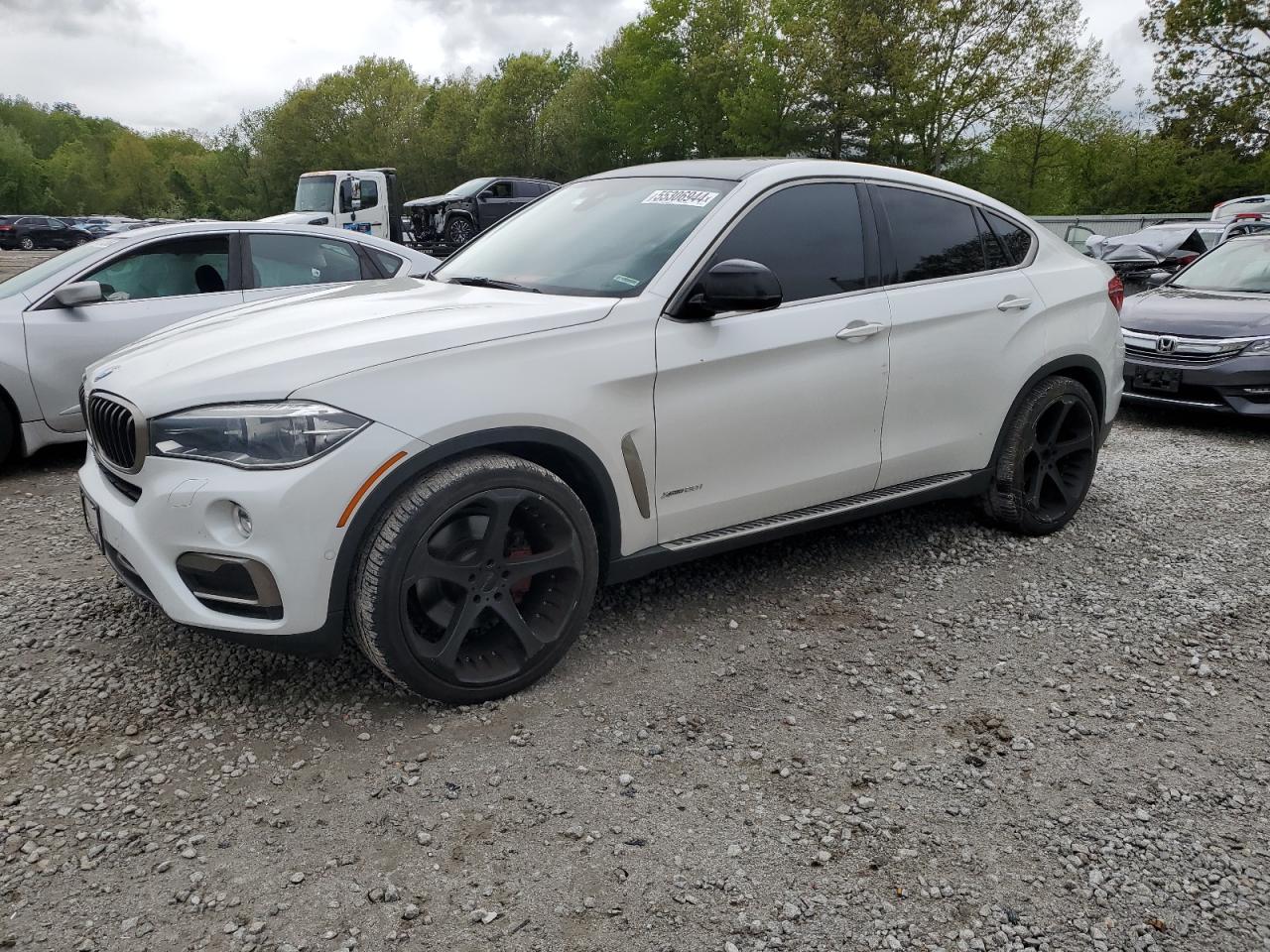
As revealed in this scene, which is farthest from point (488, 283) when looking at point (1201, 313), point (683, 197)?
point (1201, 313)

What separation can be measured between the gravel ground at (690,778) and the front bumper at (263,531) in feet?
1.34

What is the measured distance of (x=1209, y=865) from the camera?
2430 millimetres

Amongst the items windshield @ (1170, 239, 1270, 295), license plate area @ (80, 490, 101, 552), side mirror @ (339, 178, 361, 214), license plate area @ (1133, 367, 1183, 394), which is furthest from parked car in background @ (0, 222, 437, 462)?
side mirror @ (339, 178, 361, 214)

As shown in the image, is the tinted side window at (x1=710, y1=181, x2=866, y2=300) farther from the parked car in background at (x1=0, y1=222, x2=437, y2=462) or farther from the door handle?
the parked car in background at (x1=0, y1=222, x2=437, y2=462)

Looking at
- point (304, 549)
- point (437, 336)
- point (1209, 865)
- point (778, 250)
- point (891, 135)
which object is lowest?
point (1209, 865)

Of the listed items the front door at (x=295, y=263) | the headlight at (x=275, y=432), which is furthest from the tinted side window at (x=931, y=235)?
the front door at (x=295, y=263)

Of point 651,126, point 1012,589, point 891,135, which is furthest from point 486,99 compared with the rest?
point 1012,589

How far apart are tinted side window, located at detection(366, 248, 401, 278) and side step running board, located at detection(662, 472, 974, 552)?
4143 millimetres

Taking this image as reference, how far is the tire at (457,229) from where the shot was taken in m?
23.8

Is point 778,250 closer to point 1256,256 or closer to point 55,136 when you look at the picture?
point 1256,256

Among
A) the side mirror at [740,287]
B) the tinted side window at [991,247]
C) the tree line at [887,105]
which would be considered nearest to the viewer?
the side mirror at [740,287]

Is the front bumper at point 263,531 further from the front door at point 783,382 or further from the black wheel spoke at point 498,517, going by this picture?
the front door at point 783,382

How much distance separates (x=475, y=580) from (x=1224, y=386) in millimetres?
6553

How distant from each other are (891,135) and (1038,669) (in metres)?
34.9
